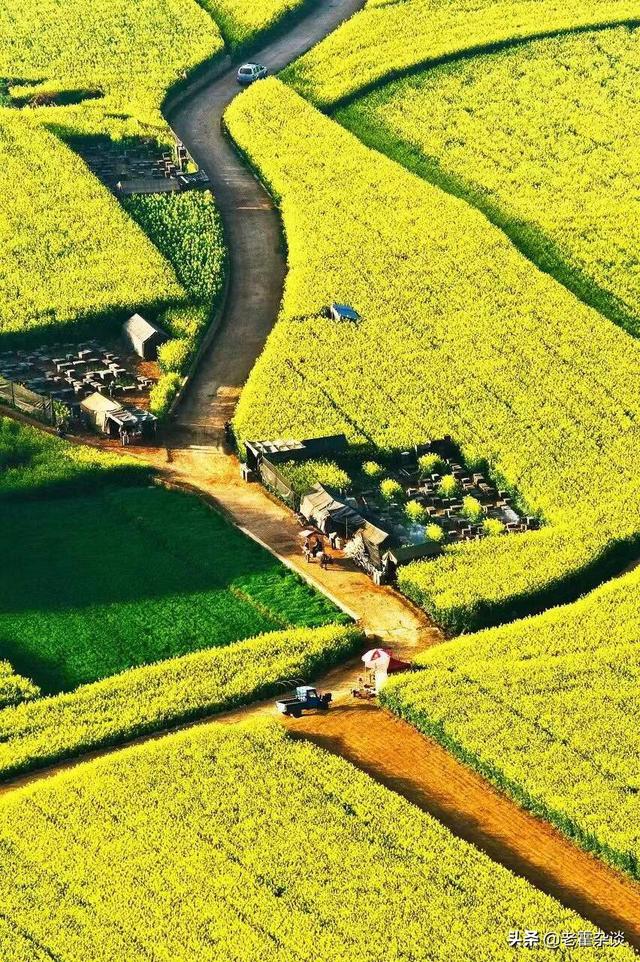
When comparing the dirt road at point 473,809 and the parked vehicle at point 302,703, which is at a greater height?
the parked vehicle at point 302,703

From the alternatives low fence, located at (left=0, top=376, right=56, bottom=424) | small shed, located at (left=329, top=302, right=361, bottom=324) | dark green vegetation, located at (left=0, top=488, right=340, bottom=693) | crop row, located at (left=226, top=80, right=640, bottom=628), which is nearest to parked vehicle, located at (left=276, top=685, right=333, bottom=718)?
dark green vegetation, located at (left=0, top=488, right=340, bottom=693)

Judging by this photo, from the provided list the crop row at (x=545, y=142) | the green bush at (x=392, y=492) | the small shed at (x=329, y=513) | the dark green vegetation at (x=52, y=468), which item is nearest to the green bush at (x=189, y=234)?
the crop row at (x=545, y=142)

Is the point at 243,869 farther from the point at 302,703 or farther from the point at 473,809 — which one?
the point at 302,703

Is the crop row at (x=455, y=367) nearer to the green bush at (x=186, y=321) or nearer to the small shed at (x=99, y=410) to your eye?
the green bush at (x=186, y=321)

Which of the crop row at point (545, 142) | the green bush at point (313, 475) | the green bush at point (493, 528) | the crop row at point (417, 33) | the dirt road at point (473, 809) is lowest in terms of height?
the dirt road at point (473, 809)

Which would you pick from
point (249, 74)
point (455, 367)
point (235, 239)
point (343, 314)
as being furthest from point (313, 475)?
point (249, 74)
